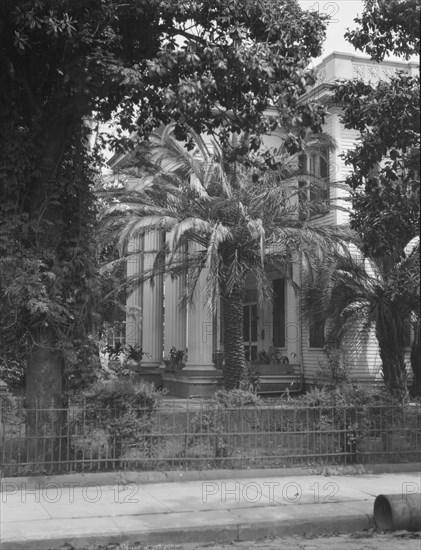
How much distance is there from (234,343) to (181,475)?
20.9ft

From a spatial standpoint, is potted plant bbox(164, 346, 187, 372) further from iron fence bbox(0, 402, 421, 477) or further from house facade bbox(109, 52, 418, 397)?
iron fence bbox(0, 402, 421, 477)

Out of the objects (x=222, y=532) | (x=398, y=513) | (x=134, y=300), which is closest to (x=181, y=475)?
(x=222, y=532)

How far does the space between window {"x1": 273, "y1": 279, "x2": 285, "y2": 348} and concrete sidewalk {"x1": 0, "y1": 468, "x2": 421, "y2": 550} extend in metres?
13.3

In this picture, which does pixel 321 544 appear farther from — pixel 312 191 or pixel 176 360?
pixel 176 360

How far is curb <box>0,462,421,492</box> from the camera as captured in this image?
8891 millimetres

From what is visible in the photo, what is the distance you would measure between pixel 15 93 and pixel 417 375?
32.3 ft

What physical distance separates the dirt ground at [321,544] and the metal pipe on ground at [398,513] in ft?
0.39

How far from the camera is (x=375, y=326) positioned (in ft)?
52.7

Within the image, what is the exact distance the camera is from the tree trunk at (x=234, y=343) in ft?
51.2

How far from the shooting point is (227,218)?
1564 cm

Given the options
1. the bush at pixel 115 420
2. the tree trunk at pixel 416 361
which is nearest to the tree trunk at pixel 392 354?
the tree trunk at pixel 416 361

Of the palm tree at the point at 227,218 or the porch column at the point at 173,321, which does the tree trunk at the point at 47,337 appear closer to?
the palm tree at the point at 227,218

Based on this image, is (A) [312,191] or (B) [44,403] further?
(A) [312,191]

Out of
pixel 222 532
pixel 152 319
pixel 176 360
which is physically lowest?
pixel 222 532
